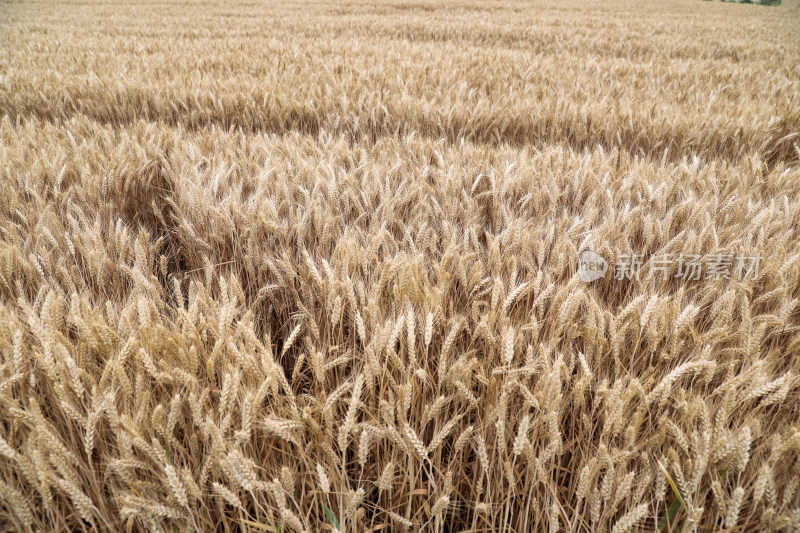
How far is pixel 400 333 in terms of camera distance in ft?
3.07

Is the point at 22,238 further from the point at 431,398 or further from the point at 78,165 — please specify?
the point at 431,398

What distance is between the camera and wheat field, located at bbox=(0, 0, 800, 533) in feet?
2.42

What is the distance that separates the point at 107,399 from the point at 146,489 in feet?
0.60

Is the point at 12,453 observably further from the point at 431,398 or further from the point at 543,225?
the point at 543,225

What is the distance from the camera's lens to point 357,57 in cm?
467

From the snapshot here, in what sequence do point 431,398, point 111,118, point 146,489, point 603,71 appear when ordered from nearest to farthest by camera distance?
point 146,489
point 431,398
point 111,118
point 603,71

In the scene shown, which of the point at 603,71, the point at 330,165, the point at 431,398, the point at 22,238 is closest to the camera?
the point at 431,398

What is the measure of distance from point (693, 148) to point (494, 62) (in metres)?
2.71

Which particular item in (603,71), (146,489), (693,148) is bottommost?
(146,489)

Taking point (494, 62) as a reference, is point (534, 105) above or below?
below

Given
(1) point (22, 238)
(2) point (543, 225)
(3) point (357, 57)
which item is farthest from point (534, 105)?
(1) point (22, 238)

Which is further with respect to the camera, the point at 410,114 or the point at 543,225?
the point at 410,114

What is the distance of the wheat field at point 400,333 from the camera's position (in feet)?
2.42

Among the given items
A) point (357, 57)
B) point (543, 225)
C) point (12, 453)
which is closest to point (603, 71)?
point (357, 57)
